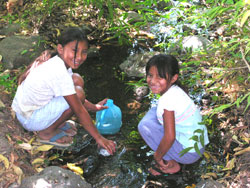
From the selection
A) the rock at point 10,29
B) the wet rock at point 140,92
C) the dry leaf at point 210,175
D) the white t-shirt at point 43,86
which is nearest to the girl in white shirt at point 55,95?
the white t-shirt at point 43,86

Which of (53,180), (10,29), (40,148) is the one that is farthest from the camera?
A: (10,29)

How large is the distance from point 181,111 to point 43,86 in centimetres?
116

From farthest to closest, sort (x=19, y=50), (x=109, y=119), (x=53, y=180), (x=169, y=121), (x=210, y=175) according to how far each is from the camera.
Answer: (x=19, y=50) → (x=109, y=119) → (x=210, y=175) → (x=169, y=121) → (x=53, y=180)

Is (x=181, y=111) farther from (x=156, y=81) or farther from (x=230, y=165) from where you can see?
(x=230, y=165)

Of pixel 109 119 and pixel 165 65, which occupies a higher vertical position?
pixel 165 65

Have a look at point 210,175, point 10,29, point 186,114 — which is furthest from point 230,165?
point 10,29

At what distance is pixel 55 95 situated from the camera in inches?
103

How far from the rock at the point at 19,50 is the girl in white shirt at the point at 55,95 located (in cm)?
131

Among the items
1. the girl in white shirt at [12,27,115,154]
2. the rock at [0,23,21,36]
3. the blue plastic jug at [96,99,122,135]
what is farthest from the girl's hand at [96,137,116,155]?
the rock at [0,23,21,36]

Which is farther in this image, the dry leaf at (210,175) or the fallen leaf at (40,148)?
the fallen leaf at (40,148)

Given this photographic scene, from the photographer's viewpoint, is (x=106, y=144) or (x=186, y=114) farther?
(x=106, y=144)

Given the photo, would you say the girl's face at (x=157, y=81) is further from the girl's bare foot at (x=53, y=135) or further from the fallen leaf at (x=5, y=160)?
the fallen leaf at (x=5, y=160)

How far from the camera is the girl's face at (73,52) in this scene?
8.13 feet

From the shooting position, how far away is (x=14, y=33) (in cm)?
461
